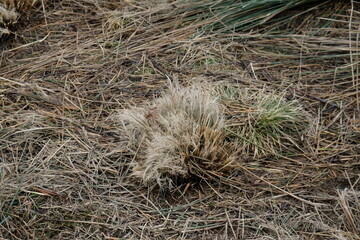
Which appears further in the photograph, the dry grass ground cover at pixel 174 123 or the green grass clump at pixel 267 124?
the green grass clump at pixel 267 124

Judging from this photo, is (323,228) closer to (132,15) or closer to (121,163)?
(121,163)

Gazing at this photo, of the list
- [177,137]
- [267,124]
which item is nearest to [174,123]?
[177,137]

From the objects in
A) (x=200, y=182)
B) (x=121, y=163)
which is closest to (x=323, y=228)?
(x=200, y=182)

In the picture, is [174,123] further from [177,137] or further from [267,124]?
[267,124]

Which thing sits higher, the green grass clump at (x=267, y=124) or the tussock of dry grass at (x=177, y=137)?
the tussock of dry grass at (x=177, y=137)
